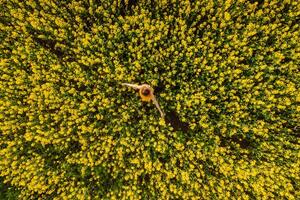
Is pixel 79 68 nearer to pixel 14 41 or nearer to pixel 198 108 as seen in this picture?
pixel 14 41

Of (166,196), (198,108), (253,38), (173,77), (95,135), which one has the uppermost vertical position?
(253,38)

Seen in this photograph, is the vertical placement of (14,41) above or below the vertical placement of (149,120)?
above

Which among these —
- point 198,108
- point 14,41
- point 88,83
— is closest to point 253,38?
point 198,108

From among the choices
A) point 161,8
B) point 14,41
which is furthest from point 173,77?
point 14,41

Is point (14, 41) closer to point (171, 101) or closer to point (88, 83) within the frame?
point (88, 83)

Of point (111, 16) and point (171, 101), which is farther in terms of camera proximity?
point (171, 101)

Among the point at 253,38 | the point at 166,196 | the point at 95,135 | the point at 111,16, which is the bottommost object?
the point at 166,196
